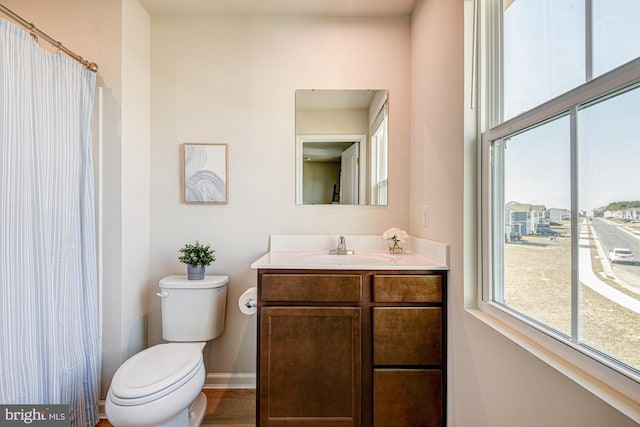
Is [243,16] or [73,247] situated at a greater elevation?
[243,16]

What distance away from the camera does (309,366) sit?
1451 mm

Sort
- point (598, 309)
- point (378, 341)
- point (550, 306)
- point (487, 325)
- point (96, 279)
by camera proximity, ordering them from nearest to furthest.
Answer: point (598, 309) → point (550, 306) → point (487, 325) → point (378, 341) → point (96, 279)

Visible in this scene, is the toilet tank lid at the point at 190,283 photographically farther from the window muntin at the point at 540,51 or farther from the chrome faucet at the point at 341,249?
the window muntin at the point at 540,51

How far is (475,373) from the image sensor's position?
1185 mm

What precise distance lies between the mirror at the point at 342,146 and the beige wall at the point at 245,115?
7 cm

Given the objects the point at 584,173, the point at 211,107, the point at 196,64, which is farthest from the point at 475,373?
the point at 196,64

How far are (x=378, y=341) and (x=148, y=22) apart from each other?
2533 mm

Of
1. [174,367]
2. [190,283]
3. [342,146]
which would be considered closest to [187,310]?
[190,283]

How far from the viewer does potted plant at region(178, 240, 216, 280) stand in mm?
1851

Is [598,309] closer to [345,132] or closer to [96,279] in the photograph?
[345,132]

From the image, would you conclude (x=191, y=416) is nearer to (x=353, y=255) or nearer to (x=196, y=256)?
(x=196, y=256)

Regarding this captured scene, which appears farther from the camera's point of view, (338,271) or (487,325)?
(338,271)

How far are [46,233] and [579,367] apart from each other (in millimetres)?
2067

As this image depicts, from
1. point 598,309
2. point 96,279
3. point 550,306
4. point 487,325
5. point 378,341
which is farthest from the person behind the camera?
point 96,279
